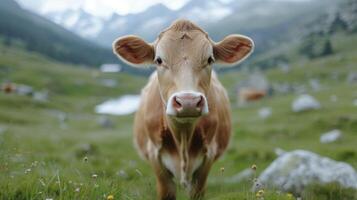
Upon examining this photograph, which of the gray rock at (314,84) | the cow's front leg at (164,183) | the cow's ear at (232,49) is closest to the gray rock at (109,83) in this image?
the gray rock at (314,84)

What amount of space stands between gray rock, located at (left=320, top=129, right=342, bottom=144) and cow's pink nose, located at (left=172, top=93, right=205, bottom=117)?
2043 centimetres

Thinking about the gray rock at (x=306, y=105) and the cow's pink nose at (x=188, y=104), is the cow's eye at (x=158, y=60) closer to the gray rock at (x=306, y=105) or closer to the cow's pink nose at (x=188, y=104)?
the cow's pink nose at (x=188, y=104)

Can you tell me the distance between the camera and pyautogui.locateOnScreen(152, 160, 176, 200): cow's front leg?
8133 mm

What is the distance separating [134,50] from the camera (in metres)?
7.86

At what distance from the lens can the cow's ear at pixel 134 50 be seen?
25.4 ft

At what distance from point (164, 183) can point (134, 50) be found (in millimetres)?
2241

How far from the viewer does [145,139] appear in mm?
9578

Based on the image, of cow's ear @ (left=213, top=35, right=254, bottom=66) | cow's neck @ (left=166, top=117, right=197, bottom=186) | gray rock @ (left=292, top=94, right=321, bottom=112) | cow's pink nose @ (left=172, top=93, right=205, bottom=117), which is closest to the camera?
cow's pink nose @ (left=172, top=93, right=205, bottom=117)

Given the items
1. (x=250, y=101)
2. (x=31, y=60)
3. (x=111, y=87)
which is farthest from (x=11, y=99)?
(x=31, y=60)

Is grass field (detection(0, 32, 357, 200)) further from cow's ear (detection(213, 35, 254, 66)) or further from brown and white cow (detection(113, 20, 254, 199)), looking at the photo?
cow's ear (detection(213, 35, 254, 66))

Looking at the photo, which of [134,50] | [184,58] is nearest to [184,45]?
[184,58]

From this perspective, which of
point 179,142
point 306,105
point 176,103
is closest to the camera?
point 176,103

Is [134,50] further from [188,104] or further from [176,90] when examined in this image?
[188,104]

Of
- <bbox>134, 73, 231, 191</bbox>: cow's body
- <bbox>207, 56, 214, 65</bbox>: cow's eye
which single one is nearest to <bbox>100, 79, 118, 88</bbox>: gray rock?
<bbox>134, 73, 231, 191</bbox>: cow's body
